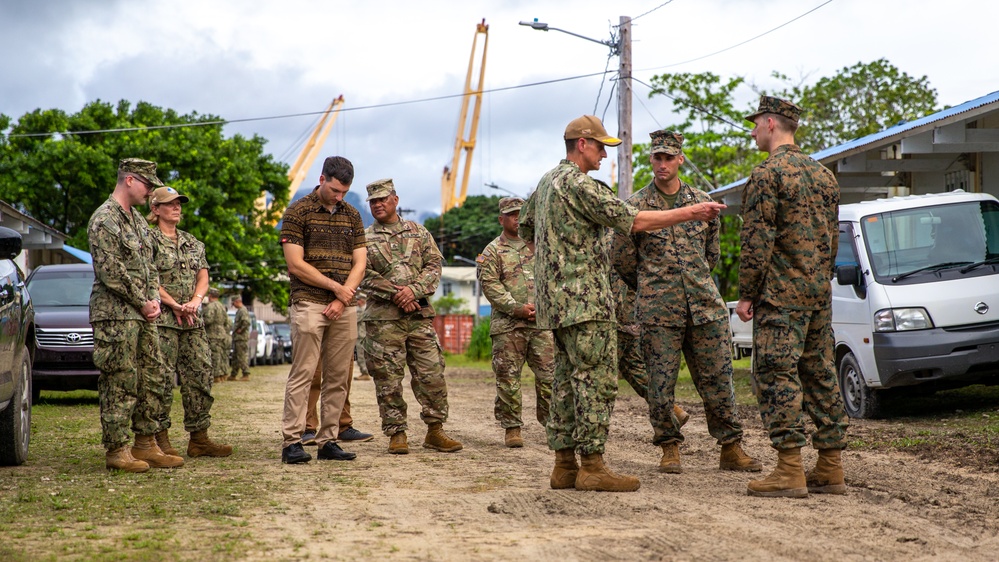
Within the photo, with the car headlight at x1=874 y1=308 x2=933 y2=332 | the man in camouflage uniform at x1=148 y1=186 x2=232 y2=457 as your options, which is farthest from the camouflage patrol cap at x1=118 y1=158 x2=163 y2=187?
the car headlight at x1=874 y1=308 x2=933 y2=332

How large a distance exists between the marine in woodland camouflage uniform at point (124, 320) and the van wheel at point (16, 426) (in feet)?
2.91

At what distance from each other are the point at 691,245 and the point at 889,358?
423 cm

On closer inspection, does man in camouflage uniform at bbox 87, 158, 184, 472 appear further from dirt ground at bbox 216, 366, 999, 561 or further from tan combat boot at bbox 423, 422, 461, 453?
tan combat boot at bbox 423, 422, 461, 453

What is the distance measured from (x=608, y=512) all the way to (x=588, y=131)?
230cm

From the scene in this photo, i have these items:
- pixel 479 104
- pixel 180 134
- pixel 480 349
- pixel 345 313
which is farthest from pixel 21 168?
pixel 479 104

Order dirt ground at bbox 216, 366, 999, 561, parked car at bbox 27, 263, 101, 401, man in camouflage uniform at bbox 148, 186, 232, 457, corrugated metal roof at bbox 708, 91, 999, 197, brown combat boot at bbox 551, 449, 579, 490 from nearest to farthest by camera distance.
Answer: dirt ground at bbox 216, 366, 999, 561 → brown combat boot at bbox 551, 449, 579, 490 → man in camouflage uniform at bbox 148, 186, 232, 457 → corrugated metal roof at bbox 708, 91, 999, 197 → parked car at bbox 27, 263, 101, 401

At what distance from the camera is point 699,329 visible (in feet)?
24.1

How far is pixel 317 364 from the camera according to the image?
827cm

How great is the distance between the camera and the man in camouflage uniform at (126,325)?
298 inches

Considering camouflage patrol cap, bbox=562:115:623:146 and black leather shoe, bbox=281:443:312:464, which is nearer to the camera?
camouflage patrol cap, bbox=562:115:623:146

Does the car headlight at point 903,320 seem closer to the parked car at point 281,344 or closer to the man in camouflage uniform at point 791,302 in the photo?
the man in camouflage uniform at point 791,302

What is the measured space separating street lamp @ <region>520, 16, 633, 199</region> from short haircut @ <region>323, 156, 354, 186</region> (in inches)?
513

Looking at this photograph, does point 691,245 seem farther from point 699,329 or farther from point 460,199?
point 460,199

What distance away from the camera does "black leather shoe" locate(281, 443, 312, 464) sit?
8.10 meters
